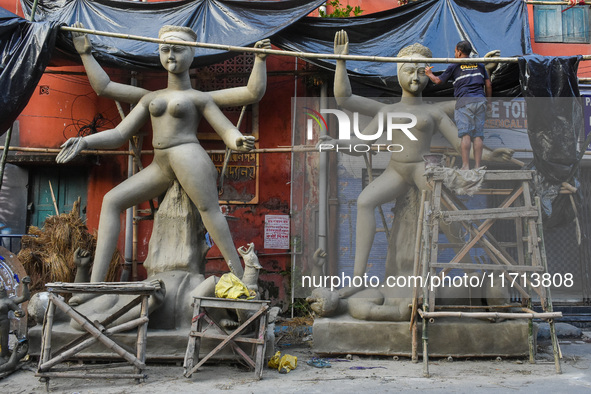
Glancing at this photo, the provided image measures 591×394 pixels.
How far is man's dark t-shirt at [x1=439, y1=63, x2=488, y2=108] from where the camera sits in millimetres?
5871

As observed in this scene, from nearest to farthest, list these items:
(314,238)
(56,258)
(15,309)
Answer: (15,309) → (56,258) → (314,238)

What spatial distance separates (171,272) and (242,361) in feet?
4.37

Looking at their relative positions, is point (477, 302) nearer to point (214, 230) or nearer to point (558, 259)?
point (214, 230)

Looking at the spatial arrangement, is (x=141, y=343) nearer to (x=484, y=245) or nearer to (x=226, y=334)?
(x=226, y=334)

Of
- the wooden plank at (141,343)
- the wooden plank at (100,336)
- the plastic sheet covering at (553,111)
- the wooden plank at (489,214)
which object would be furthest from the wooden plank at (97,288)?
the plastic sheet covering at (553,111)

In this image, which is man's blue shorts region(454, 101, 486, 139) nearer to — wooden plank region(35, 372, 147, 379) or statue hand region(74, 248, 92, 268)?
wooden plank region(35, 372, 147, 379)

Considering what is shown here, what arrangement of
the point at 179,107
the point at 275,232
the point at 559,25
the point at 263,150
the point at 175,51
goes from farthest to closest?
the point at 559,25, the point at 275,232, the point at 263,150, the point at 175,51, the point at 179,107

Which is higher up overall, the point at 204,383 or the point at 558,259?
the point at 558,259

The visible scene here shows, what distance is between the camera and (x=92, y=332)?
4.59 metres

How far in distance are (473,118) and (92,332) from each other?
4.32 metres

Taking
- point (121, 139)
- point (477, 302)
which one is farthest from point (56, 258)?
point (477, 302)

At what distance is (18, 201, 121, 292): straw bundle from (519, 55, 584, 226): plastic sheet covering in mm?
5558

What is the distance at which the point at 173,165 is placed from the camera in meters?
5.89

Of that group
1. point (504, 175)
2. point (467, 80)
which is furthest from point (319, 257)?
point (467, 80)
